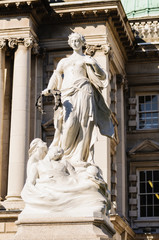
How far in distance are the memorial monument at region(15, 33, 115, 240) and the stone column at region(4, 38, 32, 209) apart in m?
13.2

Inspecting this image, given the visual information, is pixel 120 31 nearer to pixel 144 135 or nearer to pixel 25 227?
pixel 144 135

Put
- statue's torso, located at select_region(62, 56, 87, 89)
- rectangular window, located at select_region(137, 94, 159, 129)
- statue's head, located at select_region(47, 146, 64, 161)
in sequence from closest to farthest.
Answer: statue's head, located at select_region(47, 146, 64, 161) → statue's torso, located at select_region(62, 56, 87, 89) → rectangular window, located at select_region(137, 94, 159, 129)

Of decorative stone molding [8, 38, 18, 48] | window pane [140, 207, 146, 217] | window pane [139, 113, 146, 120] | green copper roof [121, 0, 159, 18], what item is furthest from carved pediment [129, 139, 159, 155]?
green copper roof [121, 0, 159, 18]

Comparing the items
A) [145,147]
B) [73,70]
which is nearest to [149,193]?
[145,147]

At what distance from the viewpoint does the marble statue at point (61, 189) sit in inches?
465

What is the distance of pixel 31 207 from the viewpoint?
11938 mm

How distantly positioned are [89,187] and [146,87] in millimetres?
23640

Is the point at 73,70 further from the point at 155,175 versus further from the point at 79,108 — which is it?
the point at 155,175

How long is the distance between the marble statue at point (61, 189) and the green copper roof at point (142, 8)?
28.6 metres

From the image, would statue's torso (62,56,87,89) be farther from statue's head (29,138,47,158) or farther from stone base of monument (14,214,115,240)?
stone base of monument (14,214,115,240)

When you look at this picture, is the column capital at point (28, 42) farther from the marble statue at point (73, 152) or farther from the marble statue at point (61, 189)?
the marble statue at point (61, 189)

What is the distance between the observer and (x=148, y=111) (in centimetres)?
3516

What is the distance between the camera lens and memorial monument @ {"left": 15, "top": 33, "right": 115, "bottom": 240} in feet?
38.2

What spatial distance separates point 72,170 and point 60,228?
1.22 metres
